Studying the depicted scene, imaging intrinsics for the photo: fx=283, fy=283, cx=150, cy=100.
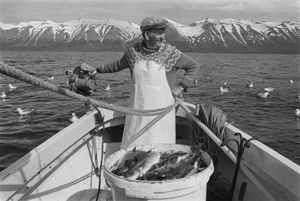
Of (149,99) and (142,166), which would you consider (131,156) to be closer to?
(142,166)

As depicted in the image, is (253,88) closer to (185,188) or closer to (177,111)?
(177,111)

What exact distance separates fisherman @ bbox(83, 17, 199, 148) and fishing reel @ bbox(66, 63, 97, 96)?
557mm

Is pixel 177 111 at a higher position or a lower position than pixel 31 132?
higher

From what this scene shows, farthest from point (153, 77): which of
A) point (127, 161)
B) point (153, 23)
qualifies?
point (127, 161)

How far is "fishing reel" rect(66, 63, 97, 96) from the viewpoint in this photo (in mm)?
3479

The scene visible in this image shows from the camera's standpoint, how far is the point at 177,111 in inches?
208

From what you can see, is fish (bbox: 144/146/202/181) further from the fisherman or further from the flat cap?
the flat cap

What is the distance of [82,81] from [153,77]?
90 cm

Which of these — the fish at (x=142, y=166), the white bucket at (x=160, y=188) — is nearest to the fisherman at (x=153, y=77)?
the fish at (x=142, y=166)

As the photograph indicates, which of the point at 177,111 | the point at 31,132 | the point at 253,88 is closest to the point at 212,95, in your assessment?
the point at 253,88

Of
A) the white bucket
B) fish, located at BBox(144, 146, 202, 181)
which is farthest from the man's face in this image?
the white bucket

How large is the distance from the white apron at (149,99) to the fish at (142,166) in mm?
1008

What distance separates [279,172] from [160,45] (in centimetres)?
208

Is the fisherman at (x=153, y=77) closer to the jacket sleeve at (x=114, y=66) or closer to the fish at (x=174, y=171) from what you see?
the jacket sleeve at (x=114, y=66)
